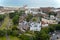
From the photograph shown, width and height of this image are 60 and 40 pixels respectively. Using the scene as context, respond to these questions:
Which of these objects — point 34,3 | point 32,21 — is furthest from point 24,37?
point 34,3

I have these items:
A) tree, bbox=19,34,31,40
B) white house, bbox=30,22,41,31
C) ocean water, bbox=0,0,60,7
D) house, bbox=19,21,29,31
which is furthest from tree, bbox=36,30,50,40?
ocean water, bbox=0,0,60,7

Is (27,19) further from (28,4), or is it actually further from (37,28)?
(28,4)

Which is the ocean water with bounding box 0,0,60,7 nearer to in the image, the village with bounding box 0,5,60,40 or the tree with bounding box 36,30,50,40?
the village with bounding box 0,5,60,40

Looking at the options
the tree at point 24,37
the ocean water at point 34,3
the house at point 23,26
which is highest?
the ocean water at point 34,3

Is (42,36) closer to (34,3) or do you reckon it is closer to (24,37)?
(24,37)

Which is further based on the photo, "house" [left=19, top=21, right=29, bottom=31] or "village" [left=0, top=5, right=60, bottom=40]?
"house" [left=19, top=21, right=29, bottom=31]

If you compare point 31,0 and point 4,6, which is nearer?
point 4,6

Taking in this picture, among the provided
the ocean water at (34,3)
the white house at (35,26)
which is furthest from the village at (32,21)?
the ocean water at (34,3)

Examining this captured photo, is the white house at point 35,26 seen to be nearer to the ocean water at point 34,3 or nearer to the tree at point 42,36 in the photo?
the tree at point 42,36

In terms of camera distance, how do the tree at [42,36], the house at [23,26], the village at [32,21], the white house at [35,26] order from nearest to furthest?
the tree at [42,36] < the village at [32,21] < the white house at [35,26] < the house at [23,26]

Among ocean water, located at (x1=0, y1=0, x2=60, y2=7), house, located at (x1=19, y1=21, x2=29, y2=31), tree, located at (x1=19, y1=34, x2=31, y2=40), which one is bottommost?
tree, located at (x1=19, y1=34, x2=31, y2=40)

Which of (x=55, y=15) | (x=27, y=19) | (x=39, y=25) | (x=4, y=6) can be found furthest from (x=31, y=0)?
(x=39, y=25)
